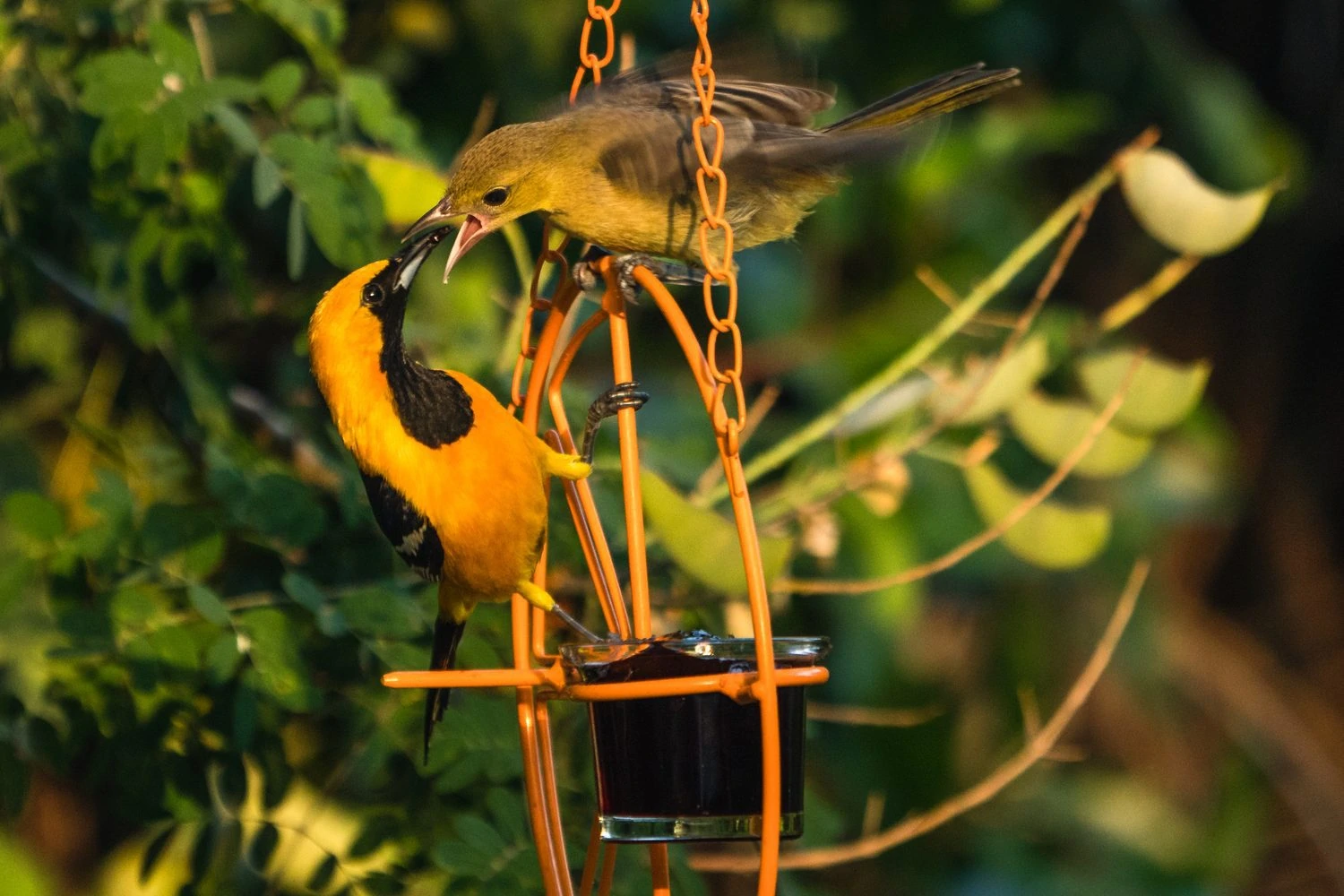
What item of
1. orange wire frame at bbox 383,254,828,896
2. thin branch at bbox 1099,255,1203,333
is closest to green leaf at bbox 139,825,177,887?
orange wire frame at bbox 383,254,828,896

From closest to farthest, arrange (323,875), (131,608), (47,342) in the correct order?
1. (131,608)
2. (323,875)
3. (47,342)

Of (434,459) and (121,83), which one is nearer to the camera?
(434,459)

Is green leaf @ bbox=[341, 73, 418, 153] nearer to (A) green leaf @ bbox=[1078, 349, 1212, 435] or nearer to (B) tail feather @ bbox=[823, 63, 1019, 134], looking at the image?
(B) tail feather @ bbox=[823, 63, 1019, 134]

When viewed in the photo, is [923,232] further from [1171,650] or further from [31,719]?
[31,719]

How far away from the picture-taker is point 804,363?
436 cm

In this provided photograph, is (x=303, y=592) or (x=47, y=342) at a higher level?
(x=47, y=342)

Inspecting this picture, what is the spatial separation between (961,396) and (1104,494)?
6.98 ft

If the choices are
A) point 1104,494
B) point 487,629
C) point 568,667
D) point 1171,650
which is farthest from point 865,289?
point 568,667

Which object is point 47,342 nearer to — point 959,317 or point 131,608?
point 131,608

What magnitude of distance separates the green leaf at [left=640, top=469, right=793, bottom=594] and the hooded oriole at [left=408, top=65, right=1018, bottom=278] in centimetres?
36

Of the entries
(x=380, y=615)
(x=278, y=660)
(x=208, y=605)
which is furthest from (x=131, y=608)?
(x=380, y=615)

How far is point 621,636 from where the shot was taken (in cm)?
210

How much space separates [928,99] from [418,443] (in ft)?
3.21

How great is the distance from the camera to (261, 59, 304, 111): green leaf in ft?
8.34
